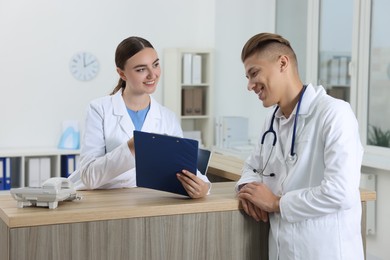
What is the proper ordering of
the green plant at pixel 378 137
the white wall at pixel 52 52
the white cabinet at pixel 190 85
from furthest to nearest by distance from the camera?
the white cabinet at pixel 190 85, the white wall at pixel 52 52, the green plant at pixel 378 137

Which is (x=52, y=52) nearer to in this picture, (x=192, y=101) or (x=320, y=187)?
(x=192, y=101)

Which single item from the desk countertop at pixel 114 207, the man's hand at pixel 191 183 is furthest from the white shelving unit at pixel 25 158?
the man's hand at pixel 191 183

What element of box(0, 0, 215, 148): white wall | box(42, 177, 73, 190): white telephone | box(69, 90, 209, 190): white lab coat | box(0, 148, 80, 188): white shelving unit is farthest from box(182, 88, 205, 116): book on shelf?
box(42, 177, 73, 190): white telephone

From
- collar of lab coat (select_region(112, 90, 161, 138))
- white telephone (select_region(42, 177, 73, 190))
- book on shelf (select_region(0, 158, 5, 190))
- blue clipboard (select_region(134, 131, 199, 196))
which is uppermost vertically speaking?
collar of lab coat (select_region(112, 90, 161, 138))

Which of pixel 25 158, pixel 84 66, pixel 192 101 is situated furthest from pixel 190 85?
pixel 25 158

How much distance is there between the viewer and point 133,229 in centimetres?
209

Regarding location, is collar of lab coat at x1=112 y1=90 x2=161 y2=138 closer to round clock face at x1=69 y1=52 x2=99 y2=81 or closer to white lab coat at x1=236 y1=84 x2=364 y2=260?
white lab coat at x1=236 y1=84 x2=364 y2=260

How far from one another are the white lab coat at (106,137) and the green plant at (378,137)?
2.35 m

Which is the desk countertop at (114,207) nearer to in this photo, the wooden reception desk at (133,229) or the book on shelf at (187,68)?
the wooden reception desk at (133,229)

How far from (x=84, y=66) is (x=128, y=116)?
3200 millimetres

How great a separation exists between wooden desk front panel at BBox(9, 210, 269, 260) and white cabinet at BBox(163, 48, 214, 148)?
Result: 12.2 feet

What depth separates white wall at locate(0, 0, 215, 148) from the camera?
5469 millimetres

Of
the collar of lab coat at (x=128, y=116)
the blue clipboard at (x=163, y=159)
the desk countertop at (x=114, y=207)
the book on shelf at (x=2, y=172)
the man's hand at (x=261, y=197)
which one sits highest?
the collar of lab coat at (x=128, y=116)

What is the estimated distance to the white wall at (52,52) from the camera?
215 inches
